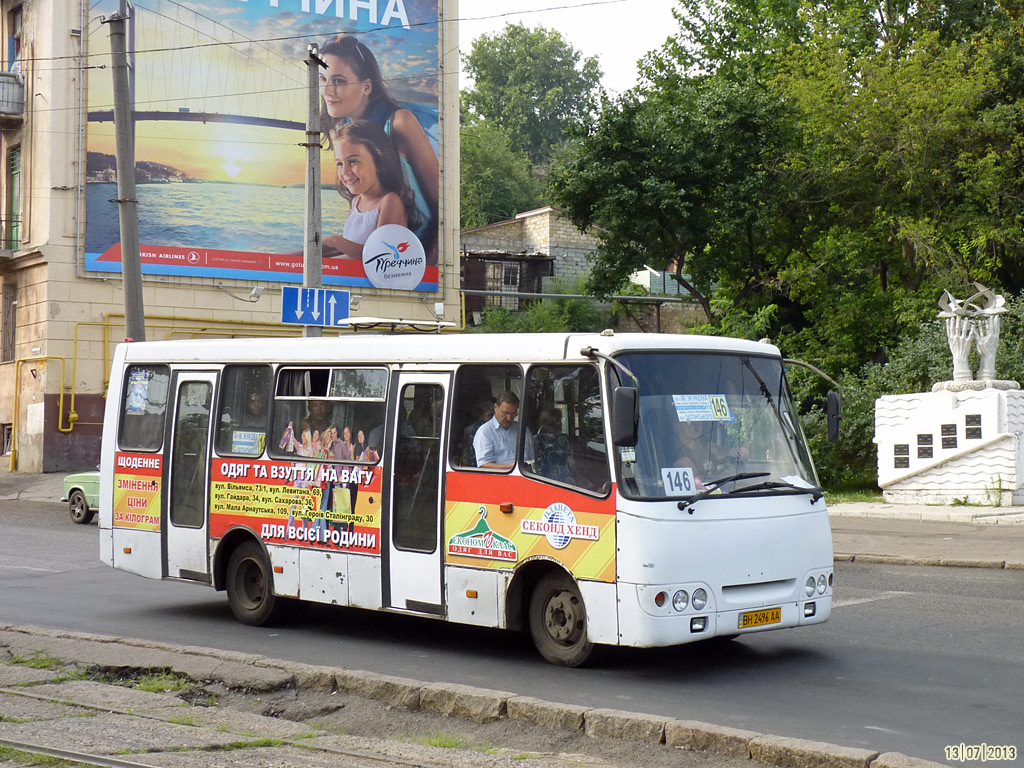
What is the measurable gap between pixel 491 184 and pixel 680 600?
64598 millimetres

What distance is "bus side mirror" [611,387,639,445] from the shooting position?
7637mm

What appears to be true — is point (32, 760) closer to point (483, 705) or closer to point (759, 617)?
point (483, 705)

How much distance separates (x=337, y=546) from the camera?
9.84 metres

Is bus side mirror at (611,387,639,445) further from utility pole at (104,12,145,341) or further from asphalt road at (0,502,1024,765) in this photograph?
utility pole at (104,12,145,341)

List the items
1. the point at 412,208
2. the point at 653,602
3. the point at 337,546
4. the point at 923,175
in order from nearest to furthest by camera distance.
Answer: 1. the point at 653,602
2. the point at 337,546
3. the point at 923,175
4. the point at 412,208

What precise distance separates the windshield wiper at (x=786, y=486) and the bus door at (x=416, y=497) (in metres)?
2.29

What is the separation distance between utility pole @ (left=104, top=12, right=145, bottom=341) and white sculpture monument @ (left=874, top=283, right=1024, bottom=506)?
1313 cm

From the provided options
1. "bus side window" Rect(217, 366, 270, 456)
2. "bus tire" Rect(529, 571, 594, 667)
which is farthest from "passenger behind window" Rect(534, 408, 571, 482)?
"bus side window" Rect(217, 366, 270, 456)

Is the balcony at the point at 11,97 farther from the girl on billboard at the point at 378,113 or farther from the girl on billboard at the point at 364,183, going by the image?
the girl on billboard at the point at 364,183

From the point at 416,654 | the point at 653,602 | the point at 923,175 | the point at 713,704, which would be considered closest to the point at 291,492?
the point at 416,654

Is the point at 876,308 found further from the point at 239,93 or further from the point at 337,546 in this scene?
the point at 337,546

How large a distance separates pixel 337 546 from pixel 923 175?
895 inches

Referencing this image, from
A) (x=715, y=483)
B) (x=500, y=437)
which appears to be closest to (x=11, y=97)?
(x=500, y=437)
